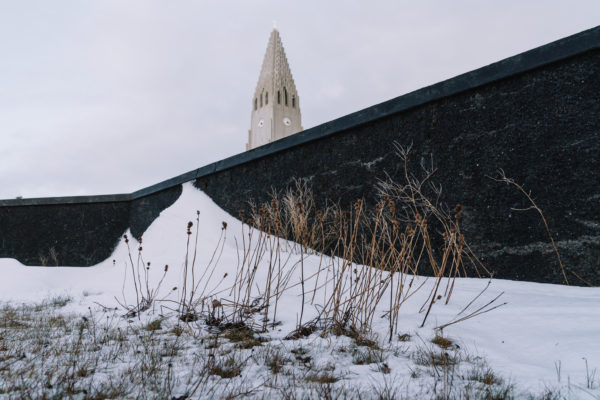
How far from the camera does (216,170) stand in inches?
204

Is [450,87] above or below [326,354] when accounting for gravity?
above

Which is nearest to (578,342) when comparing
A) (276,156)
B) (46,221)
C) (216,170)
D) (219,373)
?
(219,373)

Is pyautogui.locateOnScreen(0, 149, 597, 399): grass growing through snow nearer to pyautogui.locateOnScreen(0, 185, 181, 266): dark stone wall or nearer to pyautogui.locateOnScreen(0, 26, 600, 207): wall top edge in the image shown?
pyautogui.locateOnScreen(0, 26, 600, 207): wall top edge

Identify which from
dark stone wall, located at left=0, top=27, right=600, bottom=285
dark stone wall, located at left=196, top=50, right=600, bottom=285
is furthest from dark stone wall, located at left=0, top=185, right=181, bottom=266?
dark stone wall, located at left=196, top=50, right=600, bottom=285

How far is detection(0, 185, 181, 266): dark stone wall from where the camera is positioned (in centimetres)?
644

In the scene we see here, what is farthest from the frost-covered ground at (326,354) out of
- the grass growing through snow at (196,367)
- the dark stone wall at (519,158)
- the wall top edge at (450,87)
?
the wall top edge at (450,87)

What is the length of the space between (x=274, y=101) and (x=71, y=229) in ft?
94.5

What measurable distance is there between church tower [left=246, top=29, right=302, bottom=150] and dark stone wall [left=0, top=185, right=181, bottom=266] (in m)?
26.5

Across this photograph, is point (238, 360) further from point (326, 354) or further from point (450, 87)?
point (450, 87)

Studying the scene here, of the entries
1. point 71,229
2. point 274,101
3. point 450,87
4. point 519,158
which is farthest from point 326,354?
→ point 274,101

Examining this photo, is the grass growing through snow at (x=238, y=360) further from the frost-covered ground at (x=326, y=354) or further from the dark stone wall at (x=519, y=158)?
the dark stone wall at (x=519, y=158)

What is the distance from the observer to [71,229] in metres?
6.54

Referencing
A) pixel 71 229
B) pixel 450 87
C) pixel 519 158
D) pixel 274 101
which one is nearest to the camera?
pixel 519 158

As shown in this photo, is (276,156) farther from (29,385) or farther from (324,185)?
(29,385)
